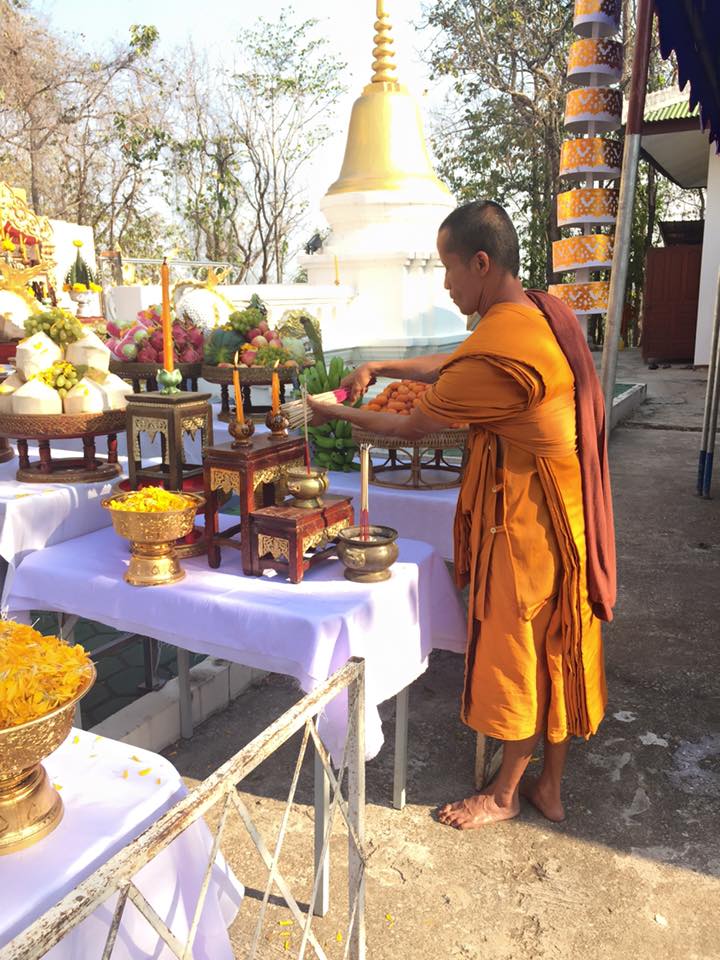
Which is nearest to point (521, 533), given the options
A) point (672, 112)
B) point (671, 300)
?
point (672, 112)

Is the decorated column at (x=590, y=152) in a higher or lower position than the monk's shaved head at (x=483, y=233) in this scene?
higher

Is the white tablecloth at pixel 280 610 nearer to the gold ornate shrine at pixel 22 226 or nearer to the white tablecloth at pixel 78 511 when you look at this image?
the white tablecloth at pixel 78 511

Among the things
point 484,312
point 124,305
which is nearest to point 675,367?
point 124,305

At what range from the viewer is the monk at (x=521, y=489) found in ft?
7.29

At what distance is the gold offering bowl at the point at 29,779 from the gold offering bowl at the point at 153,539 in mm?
862

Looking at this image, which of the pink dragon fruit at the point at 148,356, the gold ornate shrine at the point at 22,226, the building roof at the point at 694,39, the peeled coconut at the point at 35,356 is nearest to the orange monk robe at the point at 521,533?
the peeled coconut at the point at 35,356

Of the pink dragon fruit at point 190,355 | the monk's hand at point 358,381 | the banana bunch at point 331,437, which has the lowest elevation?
the banana bunch at point 331,437

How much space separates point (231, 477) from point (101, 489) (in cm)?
87

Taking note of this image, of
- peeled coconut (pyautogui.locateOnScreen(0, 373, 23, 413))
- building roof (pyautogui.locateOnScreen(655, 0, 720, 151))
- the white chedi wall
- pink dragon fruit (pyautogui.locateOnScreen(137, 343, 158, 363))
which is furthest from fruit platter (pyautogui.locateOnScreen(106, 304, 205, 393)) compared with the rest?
the white chedi wall

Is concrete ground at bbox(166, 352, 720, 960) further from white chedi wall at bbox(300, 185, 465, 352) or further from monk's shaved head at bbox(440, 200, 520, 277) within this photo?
white chedi wall at bbox(300, 185, 465, 352)

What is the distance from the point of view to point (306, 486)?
2316 mm

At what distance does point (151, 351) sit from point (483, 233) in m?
1.99

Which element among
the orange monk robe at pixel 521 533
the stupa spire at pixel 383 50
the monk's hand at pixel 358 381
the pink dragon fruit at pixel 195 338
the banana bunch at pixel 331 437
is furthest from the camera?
the stupa spire at pixel 383 50

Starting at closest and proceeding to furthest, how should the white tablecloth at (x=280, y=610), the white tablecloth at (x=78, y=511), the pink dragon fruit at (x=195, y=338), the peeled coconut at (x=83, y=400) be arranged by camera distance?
the white tablecloth at (x=280, y=610)
the white tablecloth at (x=78, y=511)
the peeled coconut at (x=83, y=400)
the pink dragon fruit at (x=195, y=338)
